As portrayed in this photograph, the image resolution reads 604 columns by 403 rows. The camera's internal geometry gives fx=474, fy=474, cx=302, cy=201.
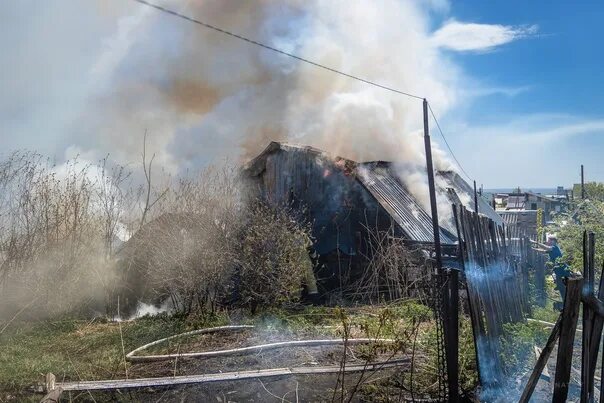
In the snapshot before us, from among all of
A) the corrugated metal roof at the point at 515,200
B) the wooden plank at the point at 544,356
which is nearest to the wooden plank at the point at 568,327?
the wooden plank at the point at 544,356

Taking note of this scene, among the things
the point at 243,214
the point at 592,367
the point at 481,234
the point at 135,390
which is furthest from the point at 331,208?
the point at 592,367

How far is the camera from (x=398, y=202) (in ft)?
47.3

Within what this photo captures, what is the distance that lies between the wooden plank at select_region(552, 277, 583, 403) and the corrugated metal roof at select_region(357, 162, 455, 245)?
30.4 feet

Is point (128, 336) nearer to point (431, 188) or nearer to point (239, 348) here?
point (239, 348)

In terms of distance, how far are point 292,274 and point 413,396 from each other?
5.83 meters

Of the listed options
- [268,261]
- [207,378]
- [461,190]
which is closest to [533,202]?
[461,190]

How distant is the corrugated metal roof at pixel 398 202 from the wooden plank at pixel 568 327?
9.27m

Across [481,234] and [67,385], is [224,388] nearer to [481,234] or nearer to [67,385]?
[67,385]

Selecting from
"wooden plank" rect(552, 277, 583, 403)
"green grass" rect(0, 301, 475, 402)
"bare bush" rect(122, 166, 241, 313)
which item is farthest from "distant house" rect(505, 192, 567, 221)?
"wooden plank" rect(552, 277, 583, 403)

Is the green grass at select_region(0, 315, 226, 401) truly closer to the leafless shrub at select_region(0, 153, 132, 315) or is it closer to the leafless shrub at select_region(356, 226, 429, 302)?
the leafless shrub at select_region(0, 153, 132, 315)

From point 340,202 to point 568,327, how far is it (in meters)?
10.8

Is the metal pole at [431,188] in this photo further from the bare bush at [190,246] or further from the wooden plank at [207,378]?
the bare bush at [190,246]

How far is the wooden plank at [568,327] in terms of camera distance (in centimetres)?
341

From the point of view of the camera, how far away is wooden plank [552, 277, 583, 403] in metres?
3.41
